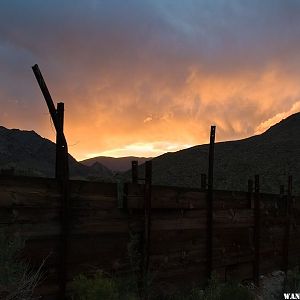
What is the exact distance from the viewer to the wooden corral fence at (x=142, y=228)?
5.52 metres

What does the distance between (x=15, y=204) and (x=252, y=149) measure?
89.0m

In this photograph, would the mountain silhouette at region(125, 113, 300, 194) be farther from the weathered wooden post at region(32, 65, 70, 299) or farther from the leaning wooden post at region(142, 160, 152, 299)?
the weathered wooden post at region(32, 65, 70, 299)

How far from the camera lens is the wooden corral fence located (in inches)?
217

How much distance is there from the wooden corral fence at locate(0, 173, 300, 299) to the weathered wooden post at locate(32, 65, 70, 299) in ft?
0.20

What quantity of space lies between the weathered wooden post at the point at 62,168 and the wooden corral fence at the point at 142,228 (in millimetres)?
61

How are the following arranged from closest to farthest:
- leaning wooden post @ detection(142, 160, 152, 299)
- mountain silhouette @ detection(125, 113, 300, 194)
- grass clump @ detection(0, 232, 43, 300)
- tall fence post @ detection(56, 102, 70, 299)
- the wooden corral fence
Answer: grass clump @ detection(0, 232, 43, 300), the wooden corral fence, tall fence post @ detection(56, 102, 70, 299), leaning wooden post @ detection(142, 160, 152, 299), mountain silhouette @ detection(125, 113, 300, 194)

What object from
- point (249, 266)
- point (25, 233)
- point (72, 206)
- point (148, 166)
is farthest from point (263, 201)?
point (25, 233)

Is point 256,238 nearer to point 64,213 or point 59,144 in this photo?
point 64,213

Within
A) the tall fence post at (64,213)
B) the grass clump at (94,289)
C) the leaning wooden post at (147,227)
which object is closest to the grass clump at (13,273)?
the tall fence post at (64,213)

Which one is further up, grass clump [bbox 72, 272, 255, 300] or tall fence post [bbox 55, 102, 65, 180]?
tall fence post [bbox 55, 102, 65, 180]

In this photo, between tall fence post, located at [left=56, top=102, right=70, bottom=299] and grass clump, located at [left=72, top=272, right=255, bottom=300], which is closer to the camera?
grass clump, located at [left=72, top=272, right=255, bottom=300]

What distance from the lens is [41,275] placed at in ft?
18.2

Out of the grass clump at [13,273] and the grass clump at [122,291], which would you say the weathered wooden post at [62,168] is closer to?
the grass clump at [122,291]

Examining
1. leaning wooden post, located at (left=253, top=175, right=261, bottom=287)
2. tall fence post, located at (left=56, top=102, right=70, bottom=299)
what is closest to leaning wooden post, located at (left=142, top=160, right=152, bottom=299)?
tall fence post, located at (left=56, top=102, right=70, bottom=299)
